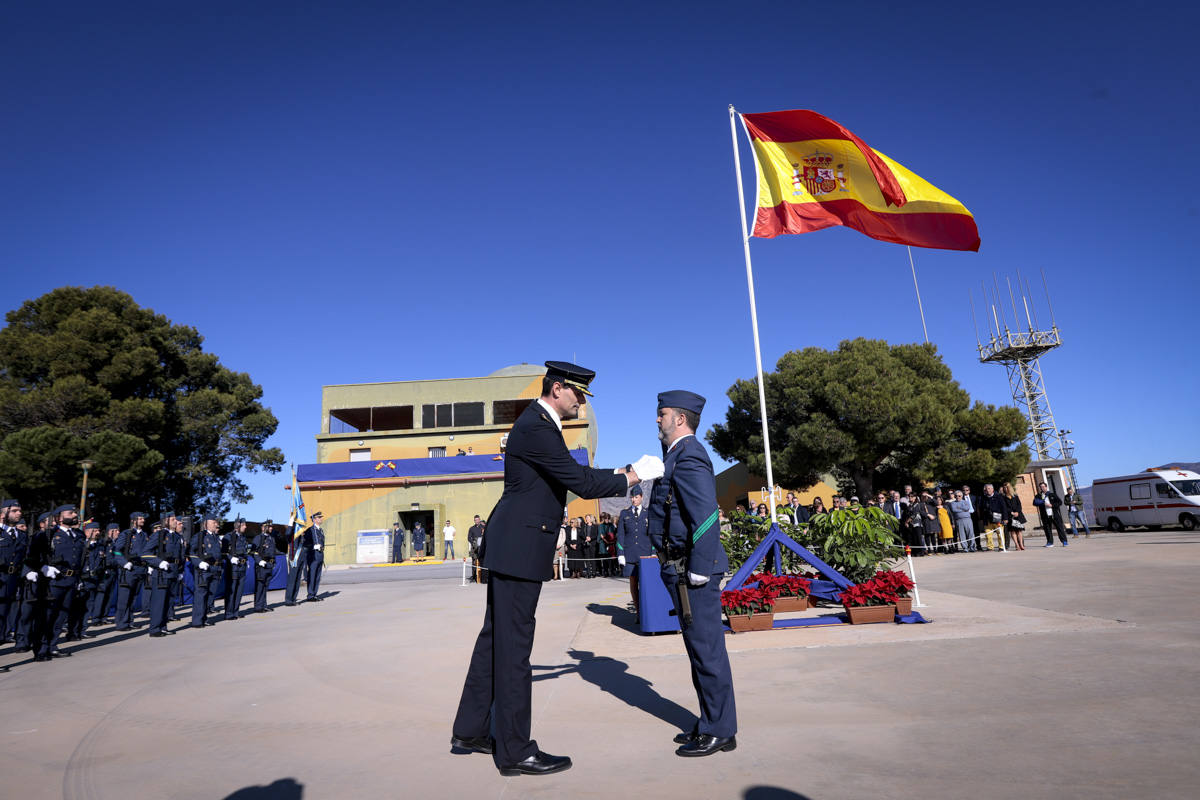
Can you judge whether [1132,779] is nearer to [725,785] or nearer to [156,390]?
[725,785]

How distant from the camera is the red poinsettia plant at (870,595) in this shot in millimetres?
7082

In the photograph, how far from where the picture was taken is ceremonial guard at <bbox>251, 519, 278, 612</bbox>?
535 inches

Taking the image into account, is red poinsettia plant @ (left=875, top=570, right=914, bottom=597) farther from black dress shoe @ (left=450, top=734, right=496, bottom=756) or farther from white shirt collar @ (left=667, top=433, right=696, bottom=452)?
black dress shoe @ (left=450, top=734, right=496, bottom=756)

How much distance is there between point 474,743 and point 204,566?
388 inches

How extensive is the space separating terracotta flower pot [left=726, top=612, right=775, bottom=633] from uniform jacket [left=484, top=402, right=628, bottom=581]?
4.09 metres

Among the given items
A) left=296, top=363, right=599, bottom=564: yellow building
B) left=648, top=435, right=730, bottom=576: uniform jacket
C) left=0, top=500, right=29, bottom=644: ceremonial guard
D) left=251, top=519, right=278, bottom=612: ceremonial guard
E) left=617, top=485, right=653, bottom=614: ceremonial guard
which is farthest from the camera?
left=296, top=363, right=599, bottom=564: yellow building

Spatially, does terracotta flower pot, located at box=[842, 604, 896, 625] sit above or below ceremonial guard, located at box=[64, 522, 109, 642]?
below

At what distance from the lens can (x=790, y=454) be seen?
29953mm

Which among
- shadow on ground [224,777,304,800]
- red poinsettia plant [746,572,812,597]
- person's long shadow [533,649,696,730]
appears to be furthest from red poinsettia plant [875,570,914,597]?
shadow on ground [224,777,304,800]

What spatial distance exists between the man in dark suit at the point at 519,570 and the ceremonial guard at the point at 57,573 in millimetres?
7930

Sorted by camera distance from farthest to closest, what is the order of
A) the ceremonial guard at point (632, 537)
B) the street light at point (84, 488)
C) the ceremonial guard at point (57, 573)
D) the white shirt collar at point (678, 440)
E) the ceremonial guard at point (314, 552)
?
the street light at point (84, 488), the ceremonial guard at point (314, 552), the ceremonial guard at point (632, 537), the ceremonial guard at point (57, 573), the white shirt collar at point (678, 440)

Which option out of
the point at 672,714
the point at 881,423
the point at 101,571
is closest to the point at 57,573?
the point at 101,571

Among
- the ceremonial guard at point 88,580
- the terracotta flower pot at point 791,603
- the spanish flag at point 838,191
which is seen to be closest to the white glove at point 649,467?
the terracotta flower pot at point 791,603

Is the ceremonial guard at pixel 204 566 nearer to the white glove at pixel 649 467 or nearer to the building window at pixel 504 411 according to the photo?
the white glove at pixel 649 467
